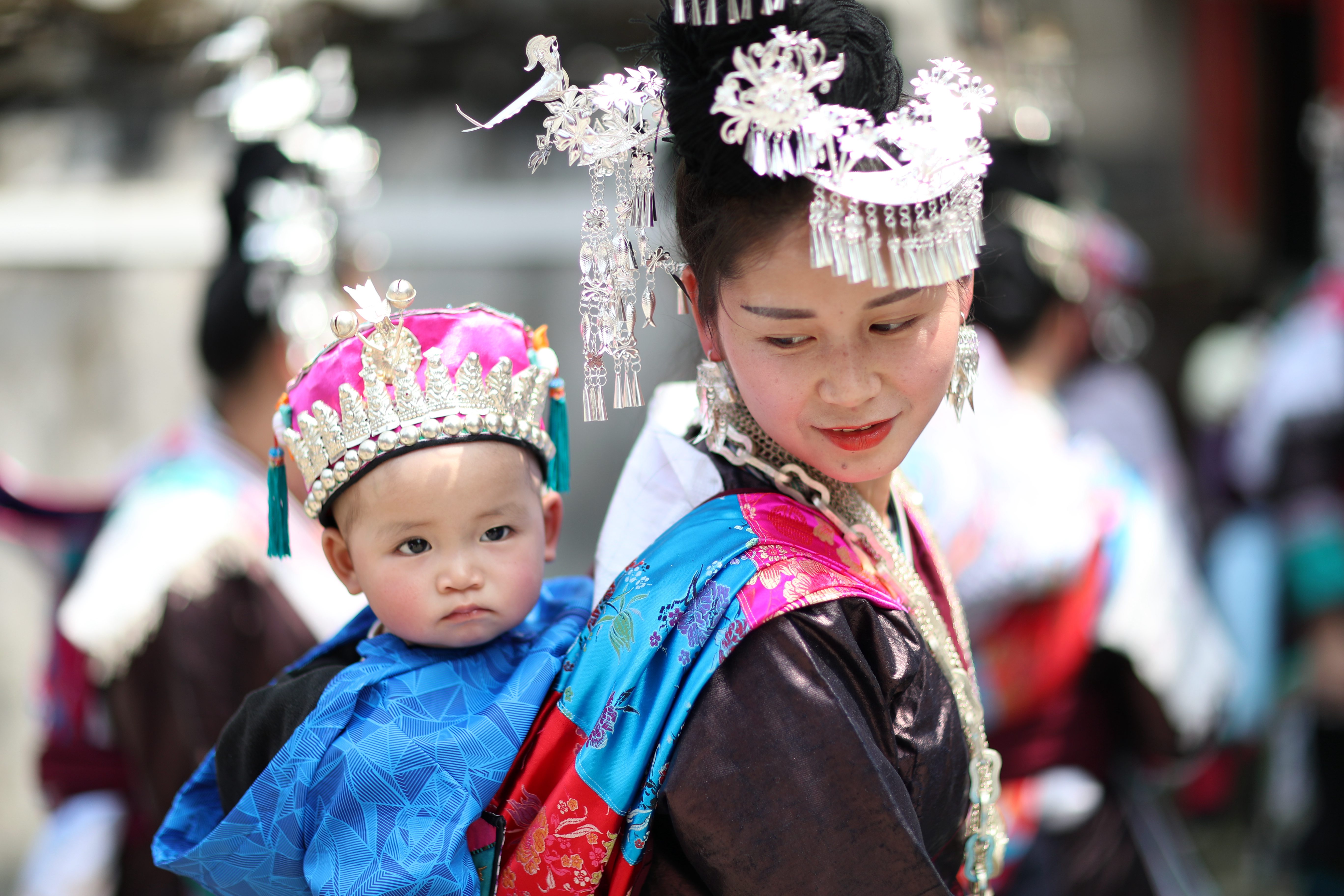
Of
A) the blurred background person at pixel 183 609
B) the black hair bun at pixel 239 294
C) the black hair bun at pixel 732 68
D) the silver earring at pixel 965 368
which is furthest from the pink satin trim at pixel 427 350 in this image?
the black hair bun at pixel 239 294

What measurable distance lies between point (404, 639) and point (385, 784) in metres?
0.19

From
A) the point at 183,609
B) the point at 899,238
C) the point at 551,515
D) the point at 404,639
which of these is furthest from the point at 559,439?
the point at 183,609

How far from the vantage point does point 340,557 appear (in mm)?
1522

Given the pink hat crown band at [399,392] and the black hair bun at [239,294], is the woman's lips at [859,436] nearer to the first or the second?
the pink hat crown band at [399,392]

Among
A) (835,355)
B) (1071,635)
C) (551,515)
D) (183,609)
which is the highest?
(835,355)

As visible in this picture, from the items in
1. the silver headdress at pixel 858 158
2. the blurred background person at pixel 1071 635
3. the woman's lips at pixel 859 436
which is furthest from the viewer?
the blurred background person at pixel 1071 635

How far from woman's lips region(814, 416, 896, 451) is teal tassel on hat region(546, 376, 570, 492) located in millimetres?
368

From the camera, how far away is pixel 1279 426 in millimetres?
4129

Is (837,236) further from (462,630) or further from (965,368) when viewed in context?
(462,630)

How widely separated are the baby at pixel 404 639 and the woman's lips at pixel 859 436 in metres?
0.37

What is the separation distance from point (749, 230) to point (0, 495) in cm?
259

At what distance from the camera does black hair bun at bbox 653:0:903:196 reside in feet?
4.29

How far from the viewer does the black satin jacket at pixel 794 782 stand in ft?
4.18

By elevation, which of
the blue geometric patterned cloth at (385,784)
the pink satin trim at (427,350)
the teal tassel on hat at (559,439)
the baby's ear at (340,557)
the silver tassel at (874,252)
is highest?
the silver tassel at (874,252)
